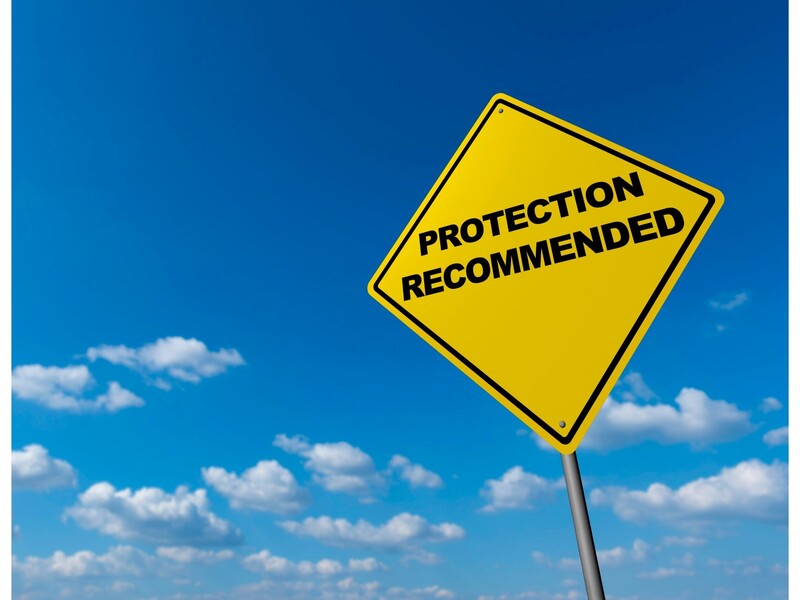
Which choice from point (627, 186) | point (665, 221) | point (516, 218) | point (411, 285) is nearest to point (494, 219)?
point (516, 218)

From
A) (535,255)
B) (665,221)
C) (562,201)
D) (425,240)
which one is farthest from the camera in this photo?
(425,240)

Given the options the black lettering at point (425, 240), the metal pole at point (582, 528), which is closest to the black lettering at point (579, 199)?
the black lettering at point (425, 240)

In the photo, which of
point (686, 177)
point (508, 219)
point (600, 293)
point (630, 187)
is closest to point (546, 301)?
point (600, 293)

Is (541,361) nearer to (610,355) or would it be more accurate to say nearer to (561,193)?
(610,355)

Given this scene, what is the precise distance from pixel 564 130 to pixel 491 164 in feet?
1.54

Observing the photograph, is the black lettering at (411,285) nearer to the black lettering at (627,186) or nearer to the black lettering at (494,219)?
the black lettering at (494,219)

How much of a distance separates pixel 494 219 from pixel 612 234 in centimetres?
64

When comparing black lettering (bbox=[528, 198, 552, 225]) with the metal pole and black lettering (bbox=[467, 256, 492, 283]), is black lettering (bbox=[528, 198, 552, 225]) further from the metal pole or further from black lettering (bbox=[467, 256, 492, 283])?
the metal pole

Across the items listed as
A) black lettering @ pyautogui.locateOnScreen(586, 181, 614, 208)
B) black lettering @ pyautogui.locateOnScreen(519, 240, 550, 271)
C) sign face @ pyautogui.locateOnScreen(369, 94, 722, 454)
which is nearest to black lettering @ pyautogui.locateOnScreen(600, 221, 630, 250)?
sign face @ pyautogui.locateOnScreen(369, 94, 722, 454)

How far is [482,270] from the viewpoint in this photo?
2.81 meters

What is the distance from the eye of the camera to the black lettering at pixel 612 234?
2.61m

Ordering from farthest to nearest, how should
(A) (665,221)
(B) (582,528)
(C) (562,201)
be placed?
(C) (562,201), (A) (665,221), (B) (582,528)

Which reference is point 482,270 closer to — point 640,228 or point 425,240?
point 425,240

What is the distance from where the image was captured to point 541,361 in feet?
8.14
